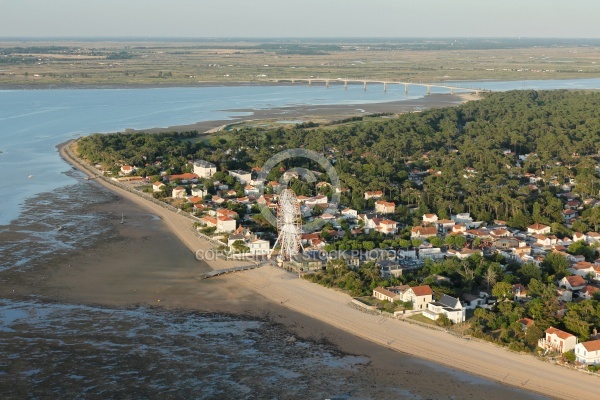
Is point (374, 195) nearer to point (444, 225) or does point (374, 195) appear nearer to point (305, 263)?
point (444, 225)

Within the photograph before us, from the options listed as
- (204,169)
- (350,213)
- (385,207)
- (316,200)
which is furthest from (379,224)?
(204,169)

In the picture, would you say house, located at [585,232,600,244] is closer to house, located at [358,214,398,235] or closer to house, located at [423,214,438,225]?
house, located at [423,214,438,225]

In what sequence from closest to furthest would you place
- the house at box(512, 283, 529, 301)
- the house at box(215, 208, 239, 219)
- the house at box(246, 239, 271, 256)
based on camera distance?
the house at box(512, 283, 529, 301) < the house at box(246, 239, 271, 256) < the house at box(215, 208, 239, 219)

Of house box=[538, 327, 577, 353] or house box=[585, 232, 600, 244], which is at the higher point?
house box=[538, 327, 577, 353]

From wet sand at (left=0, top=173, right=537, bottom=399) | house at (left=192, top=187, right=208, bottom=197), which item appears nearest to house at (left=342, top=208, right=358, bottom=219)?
house at (left=192, top=187, right=208, bottom=197)

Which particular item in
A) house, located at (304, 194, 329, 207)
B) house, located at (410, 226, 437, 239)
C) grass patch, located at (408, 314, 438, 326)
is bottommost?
house, located at (304, 194, 329, 207)

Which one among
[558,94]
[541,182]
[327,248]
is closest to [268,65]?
[558,94]
